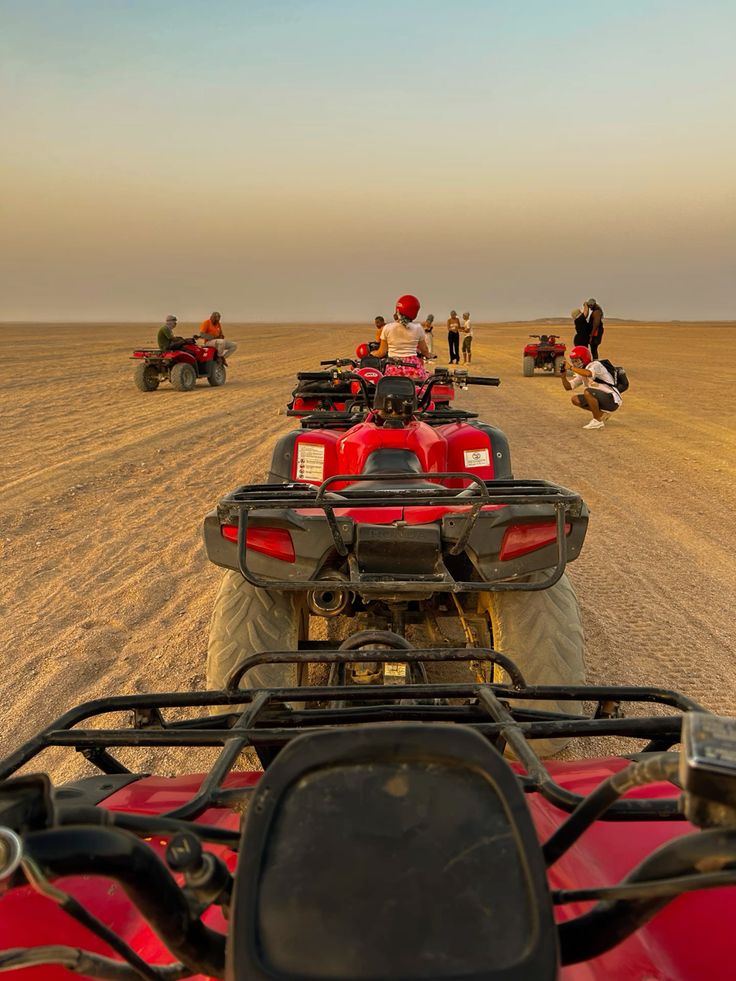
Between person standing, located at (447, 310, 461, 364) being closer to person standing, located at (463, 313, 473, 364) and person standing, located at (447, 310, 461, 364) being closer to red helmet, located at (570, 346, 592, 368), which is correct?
person standing, located at (463, 313, 473, 364)

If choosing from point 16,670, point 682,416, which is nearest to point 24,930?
point 16,670

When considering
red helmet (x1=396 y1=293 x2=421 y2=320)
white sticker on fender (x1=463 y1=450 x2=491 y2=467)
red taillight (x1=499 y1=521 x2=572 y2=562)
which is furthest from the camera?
red helmet (x1=396 y1=293 x2=421 y2=320)

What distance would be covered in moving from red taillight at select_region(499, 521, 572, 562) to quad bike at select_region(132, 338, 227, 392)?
14.1 metres

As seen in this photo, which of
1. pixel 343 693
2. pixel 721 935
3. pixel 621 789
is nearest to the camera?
pixel 621 789

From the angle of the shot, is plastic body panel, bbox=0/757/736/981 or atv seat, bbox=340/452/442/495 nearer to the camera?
plastic body panel, bbox=0/757/736/981

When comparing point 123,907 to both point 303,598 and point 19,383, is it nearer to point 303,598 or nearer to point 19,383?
point 303,598

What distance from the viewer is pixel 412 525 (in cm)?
262

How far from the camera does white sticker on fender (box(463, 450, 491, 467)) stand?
153 inches

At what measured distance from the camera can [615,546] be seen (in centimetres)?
558

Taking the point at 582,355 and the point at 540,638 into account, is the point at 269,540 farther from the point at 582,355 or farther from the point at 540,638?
the point at 582,355

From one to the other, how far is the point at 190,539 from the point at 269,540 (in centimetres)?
330

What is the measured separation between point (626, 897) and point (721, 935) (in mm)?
378

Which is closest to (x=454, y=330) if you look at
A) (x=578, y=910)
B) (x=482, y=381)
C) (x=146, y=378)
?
(x=146, y=378)

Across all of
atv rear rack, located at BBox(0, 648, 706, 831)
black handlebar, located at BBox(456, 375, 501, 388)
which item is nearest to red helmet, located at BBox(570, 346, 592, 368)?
black handlebar, located at BBox(456, 375, 501, 388)
